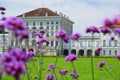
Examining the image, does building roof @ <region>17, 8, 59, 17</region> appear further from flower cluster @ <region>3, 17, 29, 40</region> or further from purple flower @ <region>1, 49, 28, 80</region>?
purple flower @ <region>1, 49, 28, 80</region>

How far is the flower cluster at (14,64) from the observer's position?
4.38 feet

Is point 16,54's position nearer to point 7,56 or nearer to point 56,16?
point 7,56

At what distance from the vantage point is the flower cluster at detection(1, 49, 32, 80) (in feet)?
4.38

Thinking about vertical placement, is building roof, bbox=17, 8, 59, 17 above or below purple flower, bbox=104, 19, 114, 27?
above

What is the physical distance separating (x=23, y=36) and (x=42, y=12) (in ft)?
266

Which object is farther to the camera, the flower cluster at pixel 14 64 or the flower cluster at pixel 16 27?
the flower cluster at pixel 16 27

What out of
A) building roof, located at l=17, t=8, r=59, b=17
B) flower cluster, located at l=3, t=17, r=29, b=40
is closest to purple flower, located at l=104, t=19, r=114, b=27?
flower cluster, located at l=3, t=17, r=29, b=40

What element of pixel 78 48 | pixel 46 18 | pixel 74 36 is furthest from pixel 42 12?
pixel 74 36

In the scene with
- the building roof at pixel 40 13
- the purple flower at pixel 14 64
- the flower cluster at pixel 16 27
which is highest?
the building roof at pixel 40 13

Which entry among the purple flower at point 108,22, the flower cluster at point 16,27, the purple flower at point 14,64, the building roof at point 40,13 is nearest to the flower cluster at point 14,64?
the purple flower at point 14,64

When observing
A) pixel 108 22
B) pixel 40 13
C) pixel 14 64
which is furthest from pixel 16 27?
pixel 40 13

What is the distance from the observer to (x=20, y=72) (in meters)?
1.37

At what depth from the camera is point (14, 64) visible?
1.33 m

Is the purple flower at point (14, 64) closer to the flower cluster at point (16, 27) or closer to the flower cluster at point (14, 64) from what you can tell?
the flower cluster at point (14, 64)
